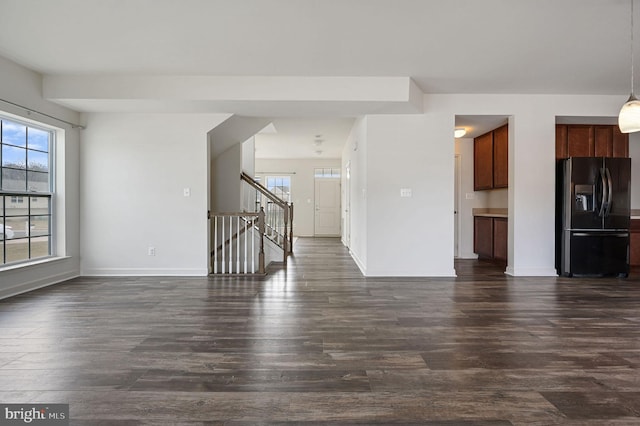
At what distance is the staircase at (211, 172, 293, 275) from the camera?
5066 millimetres

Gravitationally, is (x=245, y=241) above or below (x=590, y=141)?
below

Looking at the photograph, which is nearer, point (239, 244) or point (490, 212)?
point (239, 244)

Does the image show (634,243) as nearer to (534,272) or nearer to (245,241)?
(534,272)

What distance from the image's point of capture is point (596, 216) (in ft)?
15.9

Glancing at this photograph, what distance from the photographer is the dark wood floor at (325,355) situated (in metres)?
1.74

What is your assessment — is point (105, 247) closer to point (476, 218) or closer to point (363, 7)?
point (363, 7)

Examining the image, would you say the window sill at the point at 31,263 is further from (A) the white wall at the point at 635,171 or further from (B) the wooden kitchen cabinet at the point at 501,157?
(A) the white wall at the point at 635,171

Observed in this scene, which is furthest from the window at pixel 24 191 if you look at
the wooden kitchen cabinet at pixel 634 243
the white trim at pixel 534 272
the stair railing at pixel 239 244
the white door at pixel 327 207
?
the wooden kitchen cabinet at pixel 634 243

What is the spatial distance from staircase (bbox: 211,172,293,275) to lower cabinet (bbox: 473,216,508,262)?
353cm

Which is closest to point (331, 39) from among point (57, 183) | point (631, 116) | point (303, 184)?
point (631, 116)

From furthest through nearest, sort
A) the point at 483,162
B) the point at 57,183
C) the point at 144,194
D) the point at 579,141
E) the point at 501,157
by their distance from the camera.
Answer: the point at 483,162 → the point at 501,157 → the point at 579,141 → the point at 144,194 → the point at 57,183

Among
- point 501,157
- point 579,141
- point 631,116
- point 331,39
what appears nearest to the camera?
point 631,116

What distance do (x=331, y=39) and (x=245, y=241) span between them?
2881 mm

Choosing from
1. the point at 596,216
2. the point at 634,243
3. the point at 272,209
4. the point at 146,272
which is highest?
the point at 272,209
